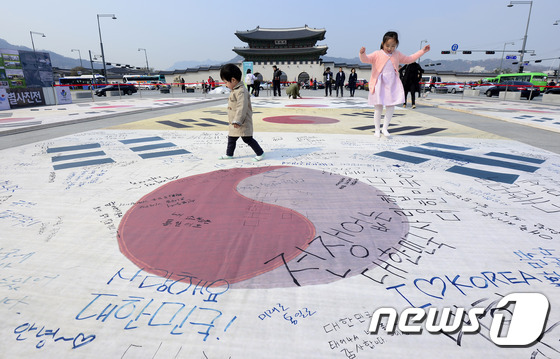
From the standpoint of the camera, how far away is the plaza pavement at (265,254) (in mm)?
1314

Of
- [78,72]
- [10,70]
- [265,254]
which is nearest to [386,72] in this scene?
[265,254]

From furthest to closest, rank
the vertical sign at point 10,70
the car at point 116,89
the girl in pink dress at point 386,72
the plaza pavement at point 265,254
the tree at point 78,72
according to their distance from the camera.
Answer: the tree at point 78,72, the car at point 116,89, the vertical sign at point 10,70, the girl in pink dress at point 386,72, the plaza pavement at point 265,254

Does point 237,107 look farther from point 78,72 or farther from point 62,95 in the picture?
point 78,72

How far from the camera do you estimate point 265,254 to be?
190cm

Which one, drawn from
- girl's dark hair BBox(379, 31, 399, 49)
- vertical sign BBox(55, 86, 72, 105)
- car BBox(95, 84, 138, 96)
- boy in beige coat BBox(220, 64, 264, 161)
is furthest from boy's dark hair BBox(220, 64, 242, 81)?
car BBox(95, 84, 138, 96)

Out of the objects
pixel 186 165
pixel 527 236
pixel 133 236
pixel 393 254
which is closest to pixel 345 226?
pixel 393 254

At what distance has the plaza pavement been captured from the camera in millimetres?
1314

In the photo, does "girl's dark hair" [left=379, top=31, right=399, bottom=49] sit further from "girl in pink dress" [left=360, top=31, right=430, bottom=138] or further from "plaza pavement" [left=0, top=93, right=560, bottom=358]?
"plaza pavement" [left=0, top=93, right=560, bottom=358]

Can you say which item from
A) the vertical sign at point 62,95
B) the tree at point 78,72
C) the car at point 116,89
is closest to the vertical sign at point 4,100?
the vertical sign at point 62,95

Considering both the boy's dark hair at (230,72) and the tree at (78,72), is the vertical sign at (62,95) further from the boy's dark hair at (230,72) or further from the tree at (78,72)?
the tree at (78,72)

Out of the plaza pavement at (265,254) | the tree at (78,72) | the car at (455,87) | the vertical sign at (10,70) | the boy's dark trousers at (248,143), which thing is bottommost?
the plaza pavement at (265,254)

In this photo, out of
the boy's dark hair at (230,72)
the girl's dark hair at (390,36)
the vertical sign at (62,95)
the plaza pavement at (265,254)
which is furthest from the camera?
the vertical sign at (62,95)

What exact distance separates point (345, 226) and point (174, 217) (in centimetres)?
138

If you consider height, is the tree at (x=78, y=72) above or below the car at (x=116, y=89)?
above
